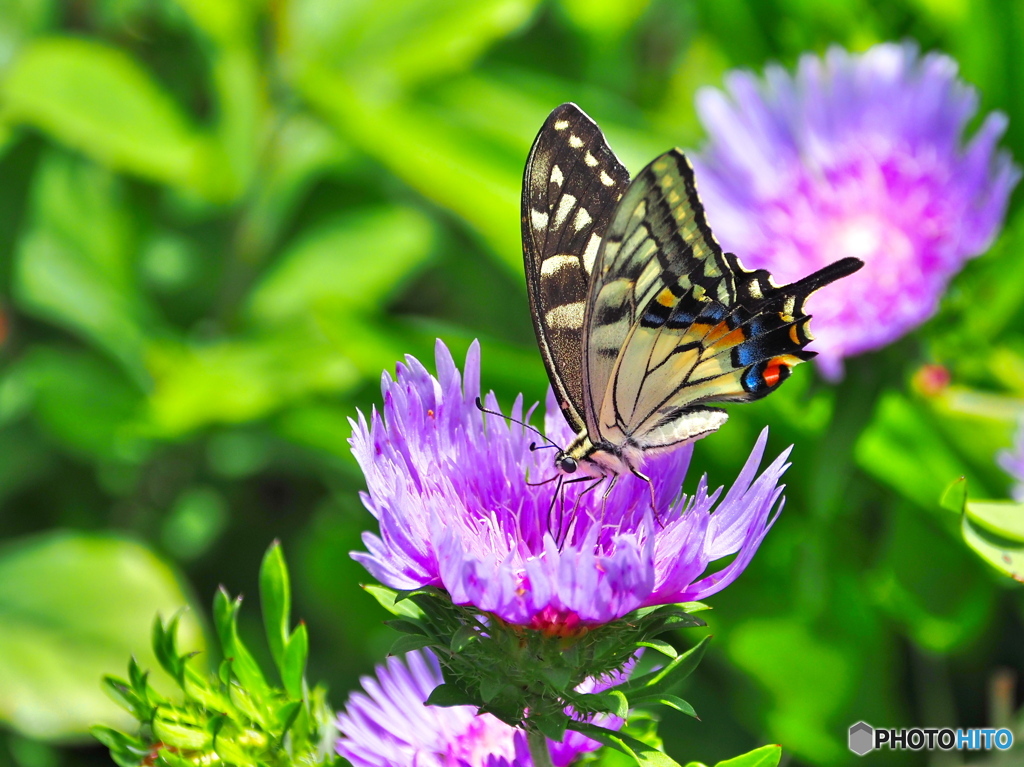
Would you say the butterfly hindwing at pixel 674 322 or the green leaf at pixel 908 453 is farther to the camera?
the green leaf at pixel 908 453

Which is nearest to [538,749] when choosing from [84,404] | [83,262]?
[84,404]

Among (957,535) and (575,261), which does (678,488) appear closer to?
(575,261)

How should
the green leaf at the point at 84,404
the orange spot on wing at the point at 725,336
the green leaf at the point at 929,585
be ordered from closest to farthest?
the orange spot on wing at the point at 725,336
the green leaf at the point at 929,585
the green leaf at the point at 84,404

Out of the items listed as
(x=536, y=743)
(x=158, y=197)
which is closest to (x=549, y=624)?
(x=536, y=743)

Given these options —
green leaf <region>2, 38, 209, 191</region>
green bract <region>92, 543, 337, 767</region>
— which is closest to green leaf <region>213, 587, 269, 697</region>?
green bract <region>92, 543, 337, 767</region>

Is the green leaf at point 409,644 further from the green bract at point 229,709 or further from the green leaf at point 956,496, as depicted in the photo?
the green leaf at point 956,496

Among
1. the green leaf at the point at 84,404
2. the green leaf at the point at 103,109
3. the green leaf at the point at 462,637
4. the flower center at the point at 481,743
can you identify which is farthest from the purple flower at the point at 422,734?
the green leaf at the point at 103,109

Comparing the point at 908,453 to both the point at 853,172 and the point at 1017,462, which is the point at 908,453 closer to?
the point at 1017,462
